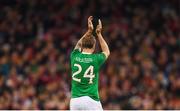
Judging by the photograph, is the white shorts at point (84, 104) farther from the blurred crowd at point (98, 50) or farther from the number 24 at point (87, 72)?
the blurred crowd at point (98, 50)

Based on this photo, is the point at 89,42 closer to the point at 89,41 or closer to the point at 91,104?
the point at 89,41

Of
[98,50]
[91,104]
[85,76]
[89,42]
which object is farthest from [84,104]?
[98,50]

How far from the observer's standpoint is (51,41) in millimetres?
23109

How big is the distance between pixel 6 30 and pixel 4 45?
1.03m

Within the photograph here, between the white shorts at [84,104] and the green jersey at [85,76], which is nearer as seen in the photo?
the white shorts at [84,104]

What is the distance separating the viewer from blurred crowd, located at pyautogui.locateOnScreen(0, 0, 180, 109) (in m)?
20.5

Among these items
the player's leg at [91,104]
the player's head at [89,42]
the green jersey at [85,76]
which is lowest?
the player's leg at [91,104]

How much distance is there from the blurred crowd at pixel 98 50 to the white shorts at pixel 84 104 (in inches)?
312

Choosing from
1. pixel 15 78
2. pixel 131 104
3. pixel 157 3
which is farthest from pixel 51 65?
pixel 157 3

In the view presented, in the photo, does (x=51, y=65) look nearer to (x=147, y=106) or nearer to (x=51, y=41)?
(x=51, y=41)

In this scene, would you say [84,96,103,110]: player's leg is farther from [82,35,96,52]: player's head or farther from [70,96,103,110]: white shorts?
[82,35,96,52]: player's head

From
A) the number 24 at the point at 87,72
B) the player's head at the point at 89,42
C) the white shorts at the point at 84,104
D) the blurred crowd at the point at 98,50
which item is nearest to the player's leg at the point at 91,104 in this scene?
the white shorts at the point at 84,104

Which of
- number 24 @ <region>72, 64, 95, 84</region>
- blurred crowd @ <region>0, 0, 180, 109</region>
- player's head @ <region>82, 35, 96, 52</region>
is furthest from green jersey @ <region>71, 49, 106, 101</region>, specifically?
blurred crowd @ <region>0, 0, 180, 109</region>

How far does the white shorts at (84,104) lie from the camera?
11664mm
